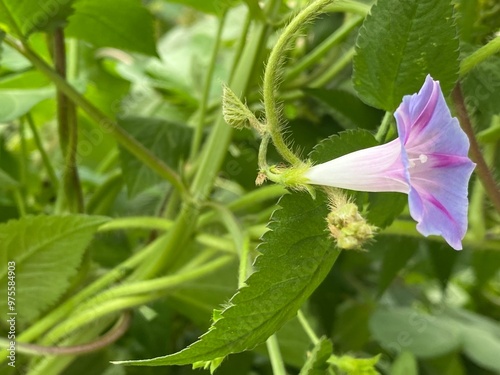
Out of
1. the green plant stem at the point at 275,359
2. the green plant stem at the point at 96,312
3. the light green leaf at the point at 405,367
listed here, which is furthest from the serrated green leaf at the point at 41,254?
the light green leaf at the point at 405,367

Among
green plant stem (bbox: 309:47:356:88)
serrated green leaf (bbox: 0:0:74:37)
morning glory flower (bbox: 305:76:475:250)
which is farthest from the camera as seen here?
green plant stem (bbox: 309:47:356:88)

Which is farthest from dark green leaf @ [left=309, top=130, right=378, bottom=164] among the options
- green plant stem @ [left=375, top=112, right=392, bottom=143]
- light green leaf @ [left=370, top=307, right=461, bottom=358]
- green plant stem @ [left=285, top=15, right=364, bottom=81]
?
light green leaf @ [left=370, top=307, right=461, bottom=358]

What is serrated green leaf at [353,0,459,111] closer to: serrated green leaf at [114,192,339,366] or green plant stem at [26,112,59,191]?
serrated green leaf at [114,192,339,366]

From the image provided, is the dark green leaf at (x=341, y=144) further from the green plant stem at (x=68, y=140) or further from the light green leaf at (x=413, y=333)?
the light green leaf at (x=413, y=333)

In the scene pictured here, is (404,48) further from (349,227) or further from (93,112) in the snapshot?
(93,112)

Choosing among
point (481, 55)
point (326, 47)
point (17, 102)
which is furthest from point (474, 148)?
point (17, 102)

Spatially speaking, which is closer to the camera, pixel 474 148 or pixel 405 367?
pixel 474 148
